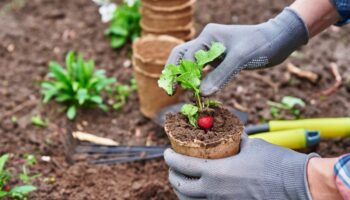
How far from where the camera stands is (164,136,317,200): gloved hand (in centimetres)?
197

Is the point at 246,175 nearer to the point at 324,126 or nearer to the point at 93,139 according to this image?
the point at 324,126

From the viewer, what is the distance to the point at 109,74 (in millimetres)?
3781

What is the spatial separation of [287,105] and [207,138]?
1502mm

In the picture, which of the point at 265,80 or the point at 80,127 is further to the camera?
the point at 265,80

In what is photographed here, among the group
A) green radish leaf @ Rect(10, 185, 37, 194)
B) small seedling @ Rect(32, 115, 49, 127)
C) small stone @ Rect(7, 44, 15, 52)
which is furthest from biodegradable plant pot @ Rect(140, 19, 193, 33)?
green radish leaf @ Rect(10, 185, 37, 194)

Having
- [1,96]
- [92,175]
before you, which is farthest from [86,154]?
[1,96]

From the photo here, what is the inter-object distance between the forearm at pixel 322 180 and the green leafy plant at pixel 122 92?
5.81 feet

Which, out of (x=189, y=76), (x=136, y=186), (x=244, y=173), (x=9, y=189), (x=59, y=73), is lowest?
(x=136, y=186)

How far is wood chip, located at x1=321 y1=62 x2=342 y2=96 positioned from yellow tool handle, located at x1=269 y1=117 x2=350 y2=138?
0.78 m

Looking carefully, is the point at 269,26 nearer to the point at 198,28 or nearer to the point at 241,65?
the point at 241,65

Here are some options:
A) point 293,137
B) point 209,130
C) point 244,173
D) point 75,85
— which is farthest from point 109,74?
point 244,173

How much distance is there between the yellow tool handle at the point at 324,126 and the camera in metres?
2.76

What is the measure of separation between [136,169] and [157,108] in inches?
20.8

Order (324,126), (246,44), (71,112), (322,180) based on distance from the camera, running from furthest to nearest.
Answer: (71,112)
(324,126)
(246,44)
(322,180)
